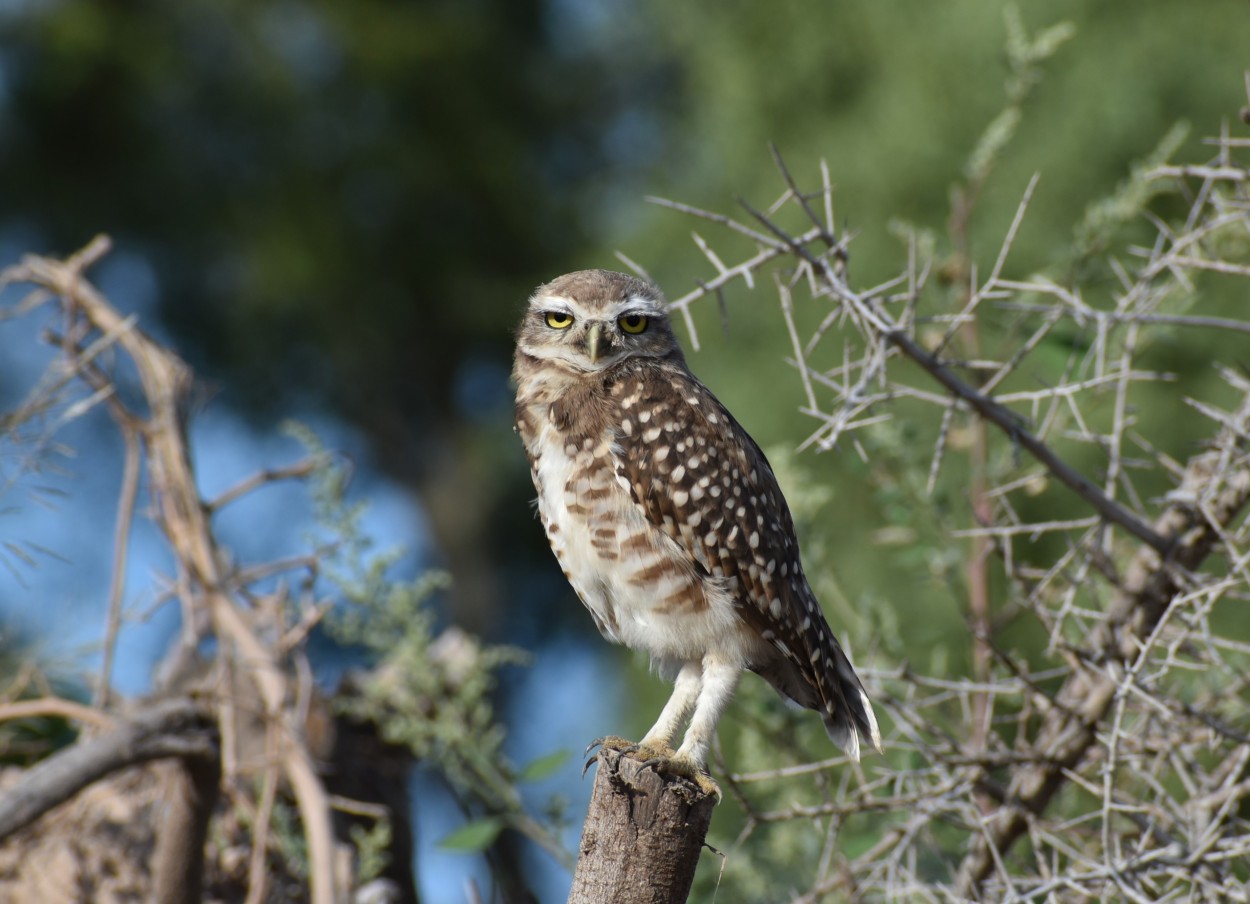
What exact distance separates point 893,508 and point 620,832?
1.34 meters

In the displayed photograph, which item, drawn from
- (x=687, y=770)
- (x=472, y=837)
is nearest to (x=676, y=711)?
(x=687, y=770)

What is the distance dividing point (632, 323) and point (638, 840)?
1.33 metres

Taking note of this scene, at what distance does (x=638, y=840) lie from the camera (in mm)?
2168

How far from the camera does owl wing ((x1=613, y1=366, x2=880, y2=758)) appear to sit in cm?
286

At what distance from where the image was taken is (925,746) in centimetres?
284

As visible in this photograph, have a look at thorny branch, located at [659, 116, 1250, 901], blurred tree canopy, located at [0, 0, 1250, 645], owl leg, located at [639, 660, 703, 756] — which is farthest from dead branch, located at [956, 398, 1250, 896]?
blurred tree canopy, located at [0, 0, 1250, 645]

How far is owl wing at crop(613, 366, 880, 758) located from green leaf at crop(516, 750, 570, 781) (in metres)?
0.48

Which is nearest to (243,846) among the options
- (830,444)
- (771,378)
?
(830,444)

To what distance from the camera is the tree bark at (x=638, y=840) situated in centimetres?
213

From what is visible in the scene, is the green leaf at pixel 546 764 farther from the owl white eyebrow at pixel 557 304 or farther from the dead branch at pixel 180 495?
the owl white eyebrow at pixel 557 304

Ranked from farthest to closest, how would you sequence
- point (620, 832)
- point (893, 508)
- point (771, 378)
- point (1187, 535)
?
point (771, 378)
point (893, 508)
point (1187, 535)
point (620, 832)

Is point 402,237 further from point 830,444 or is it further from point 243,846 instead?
point 830,444

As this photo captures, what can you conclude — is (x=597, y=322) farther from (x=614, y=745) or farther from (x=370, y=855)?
(x=370, y=855)

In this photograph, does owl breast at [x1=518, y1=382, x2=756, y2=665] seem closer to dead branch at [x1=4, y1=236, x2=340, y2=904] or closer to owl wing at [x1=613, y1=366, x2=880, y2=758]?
owl wing at [x1=613, y1=366, x2=880, y2=758]
